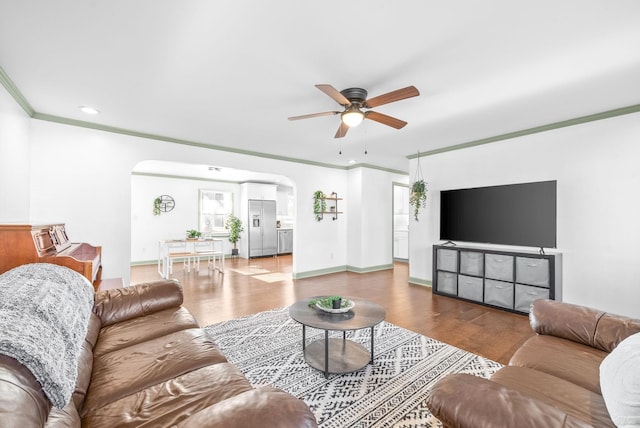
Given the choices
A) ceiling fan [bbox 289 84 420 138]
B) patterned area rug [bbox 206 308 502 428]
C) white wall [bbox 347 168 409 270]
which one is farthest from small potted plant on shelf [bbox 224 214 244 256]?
ceiling fan [bbox 289 84 420 138]

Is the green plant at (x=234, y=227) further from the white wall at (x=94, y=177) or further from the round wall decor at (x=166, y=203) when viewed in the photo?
the white wall at (x=94, y=177)

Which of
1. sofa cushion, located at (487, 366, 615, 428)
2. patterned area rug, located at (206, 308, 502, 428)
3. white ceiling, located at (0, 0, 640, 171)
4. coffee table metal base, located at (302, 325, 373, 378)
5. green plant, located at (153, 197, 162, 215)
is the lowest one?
patterned area rug, located at (206, 308, 502, 428)

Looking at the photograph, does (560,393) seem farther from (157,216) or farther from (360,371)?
(157,216)

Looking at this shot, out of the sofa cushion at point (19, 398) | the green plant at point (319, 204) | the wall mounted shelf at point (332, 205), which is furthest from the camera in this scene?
the wall mounted shelf at point (332, 205)

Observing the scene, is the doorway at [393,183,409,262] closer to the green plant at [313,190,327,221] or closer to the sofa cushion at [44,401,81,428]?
the green plant at [313,190,327,221]

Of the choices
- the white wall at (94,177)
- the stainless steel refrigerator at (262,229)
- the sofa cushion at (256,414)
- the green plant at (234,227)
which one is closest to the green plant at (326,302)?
the sofa cushion at (256,414)

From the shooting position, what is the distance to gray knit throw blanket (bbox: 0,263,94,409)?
0.97 metres

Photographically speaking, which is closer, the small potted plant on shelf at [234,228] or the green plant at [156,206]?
the green plant at [156,206]

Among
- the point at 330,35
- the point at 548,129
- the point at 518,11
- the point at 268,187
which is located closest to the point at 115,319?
the point at 330,35

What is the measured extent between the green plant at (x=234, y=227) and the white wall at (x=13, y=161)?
509 cm

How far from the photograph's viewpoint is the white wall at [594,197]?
3.20m

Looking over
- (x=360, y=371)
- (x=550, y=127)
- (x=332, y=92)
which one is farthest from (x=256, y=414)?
(x=550, y=127)

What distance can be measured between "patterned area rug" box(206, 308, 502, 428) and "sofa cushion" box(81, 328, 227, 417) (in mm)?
690

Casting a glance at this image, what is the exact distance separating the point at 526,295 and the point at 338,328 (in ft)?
9.56
